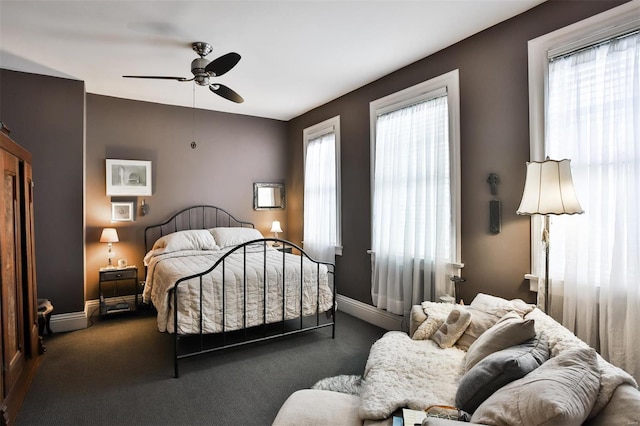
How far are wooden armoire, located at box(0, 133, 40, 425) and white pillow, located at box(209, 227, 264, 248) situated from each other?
6.95 ft

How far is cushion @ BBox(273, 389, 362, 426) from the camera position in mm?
1500

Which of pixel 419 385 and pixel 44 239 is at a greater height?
pixel 44 239

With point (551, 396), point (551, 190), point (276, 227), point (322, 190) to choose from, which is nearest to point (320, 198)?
point (322, 190)

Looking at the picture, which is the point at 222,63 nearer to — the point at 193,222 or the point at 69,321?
the point at 193,222

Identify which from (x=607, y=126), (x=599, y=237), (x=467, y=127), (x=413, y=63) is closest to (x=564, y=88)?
(x=607, y=126)

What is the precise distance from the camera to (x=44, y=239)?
3.78 metres

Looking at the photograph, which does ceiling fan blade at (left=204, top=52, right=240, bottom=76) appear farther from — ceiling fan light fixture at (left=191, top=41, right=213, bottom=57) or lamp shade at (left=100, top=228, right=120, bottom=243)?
lamp shade at (left=100, top=228, right=120, bottom=243)

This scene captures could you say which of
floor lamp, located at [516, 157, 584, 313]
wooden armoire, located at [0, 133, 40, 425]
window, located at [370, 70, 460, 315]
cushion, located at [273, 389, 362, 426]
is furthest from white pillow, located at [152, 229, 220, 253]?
floor lamp, located at [516, 157, 584, 313]

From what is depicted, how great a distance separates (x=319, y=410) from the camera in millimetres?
1571

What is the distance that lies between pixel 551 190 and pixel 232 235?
3840 millimetres

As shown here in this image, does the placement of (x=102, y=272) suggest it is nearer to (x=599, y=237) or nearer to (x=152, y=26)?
(x=152, y=26)

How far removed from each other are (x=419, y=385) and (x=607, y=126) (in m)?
1.91

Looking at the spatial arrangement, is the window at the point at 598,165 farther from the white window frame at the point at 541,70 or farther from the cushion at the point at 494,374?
the cushion at the point at 494,374

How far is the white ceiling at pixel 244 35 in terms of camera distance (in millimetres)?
2533
